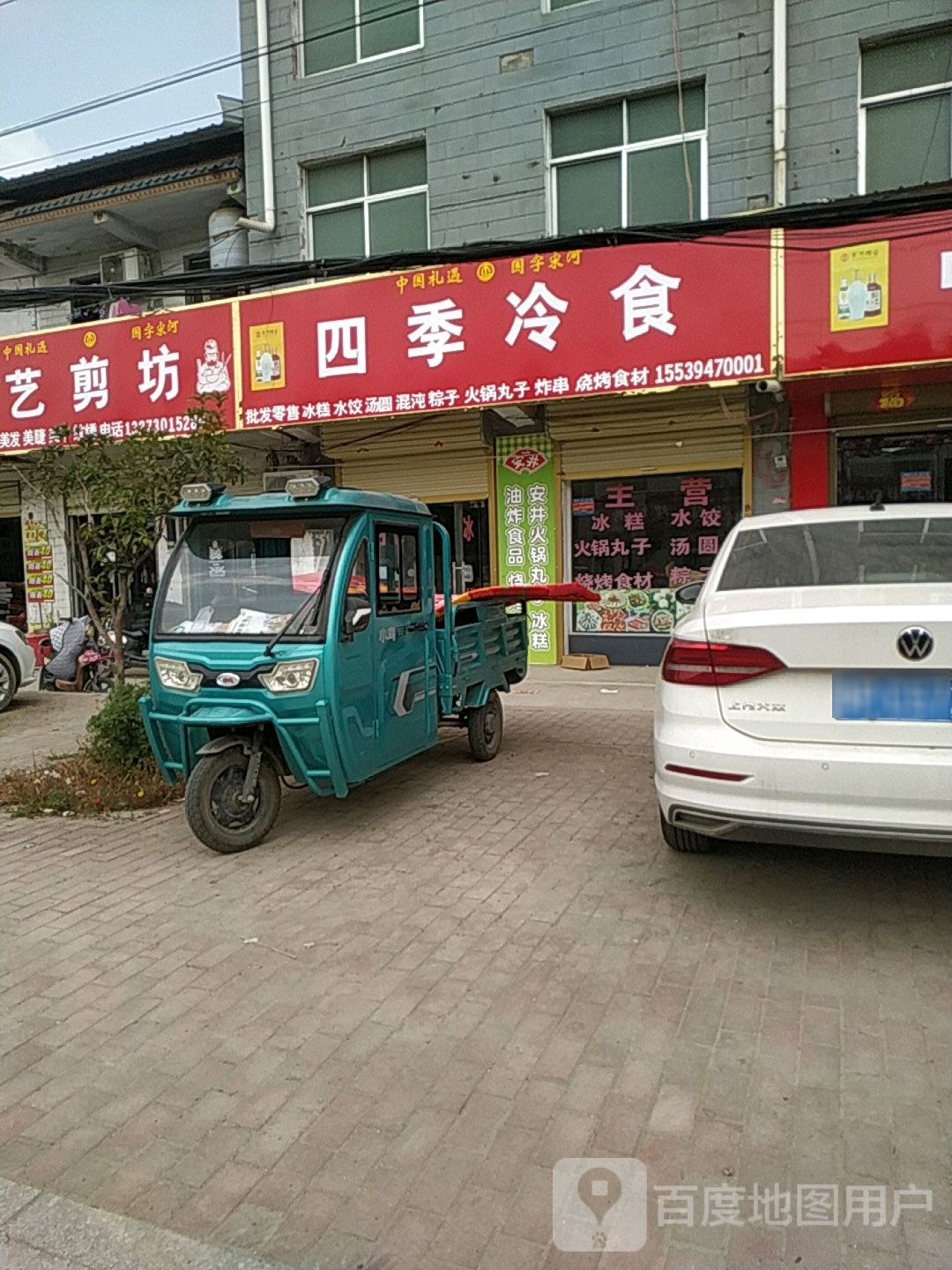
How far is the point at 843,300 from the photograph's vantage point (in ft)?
28.6

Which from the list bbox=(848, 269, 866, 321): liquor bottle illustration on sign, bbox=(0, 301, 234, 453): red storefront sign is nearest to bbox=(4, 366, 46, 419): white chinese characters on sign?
bbox=(0, 301, 234, 453): red storefront sign

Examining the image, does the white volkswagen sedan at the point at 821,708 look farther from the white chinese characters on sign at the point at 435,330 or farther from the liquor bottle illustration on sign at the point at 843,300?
the white chinese characters on sign at the point at 435,330

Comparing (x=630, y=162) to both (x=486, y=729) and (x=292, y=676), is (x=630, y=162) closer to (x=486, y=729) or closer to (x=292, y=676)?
(x=486, y=729)

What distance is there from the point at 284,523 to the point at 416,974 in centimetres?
279

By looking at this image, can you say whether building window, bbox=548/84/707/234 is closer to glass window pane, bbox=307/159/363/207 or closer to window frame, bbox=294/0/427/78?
window frame, bbox=294/0/427/78

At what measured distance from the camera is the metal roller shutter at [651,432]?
11109mm

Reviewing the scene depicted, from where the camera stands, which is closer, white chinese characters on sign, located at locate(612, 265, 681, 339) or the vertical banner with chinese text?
white chinese characters on sign, located at locate(612, 265, 681, 339)

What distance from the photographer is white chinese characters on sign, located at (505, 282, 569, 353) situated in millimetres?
9797

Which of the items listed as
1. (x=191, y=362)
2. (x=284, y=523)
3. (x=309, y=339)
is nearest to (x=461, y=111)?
(x=309, y=339)

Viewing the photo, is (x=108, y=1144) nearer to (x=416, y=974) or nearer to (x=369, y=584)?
(x=416, y=974)

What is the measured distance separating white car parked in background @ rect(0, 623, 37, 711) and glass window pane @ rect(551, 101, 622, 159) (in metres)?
8.89

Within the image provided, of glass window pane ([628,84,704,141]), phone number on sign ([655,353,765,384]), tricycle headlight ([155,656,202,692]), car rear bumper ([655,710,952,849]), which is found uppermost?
glass window pane ([628,84,704,141])

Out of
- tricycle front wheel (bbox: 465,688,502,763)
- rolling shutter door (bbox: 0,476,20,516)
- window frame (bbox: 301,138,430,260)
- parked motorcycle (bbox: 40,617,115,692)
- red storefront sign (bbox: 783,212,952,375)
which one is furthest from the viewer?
rolling shutter door (bbox: 0,476,20,516)

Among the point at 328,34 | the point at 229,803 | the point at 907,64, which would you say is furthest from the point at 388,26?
the point at 229,803
